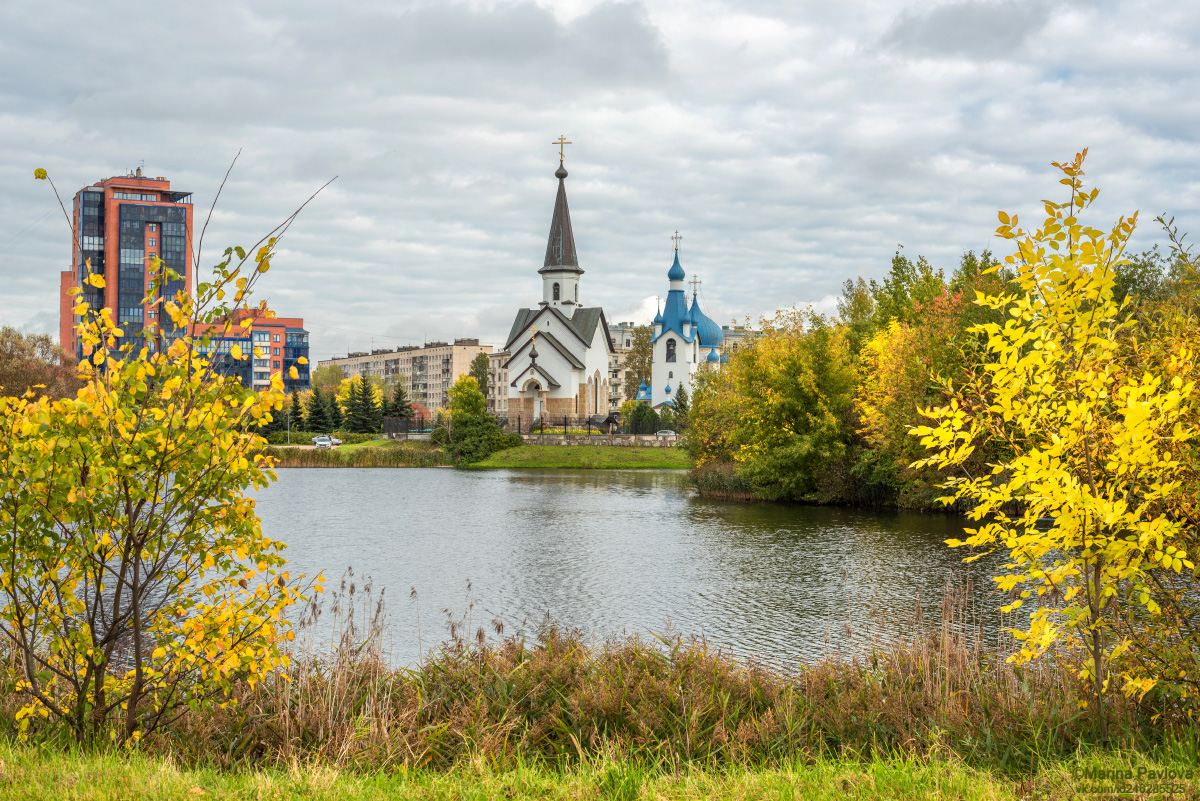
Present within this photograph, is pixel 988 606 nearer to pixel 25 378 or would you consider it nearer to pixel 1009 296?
pixel 1009 296

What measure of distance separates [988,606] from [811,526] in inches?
477

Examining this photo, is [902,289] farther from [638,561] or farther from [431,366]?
[431,366]

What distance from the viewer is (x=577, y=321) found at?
8156 cm

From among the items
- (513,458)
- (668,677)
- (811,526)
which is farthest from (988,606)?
(513,458)

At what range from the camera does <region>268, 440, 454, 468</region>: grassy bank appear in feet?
198

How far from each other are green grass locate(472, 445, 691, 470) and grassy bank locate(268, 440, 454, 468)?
165 inches

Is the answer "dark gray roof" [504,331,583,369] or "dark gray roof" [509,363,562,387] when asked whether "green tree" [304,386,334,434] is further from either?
"dark gray roof" [504,331,583,369]

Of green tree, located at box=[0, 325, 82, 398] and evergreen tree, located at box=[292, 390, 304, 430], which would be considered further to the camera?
evergreen tree, located at box=[292, 390, 304, 430]

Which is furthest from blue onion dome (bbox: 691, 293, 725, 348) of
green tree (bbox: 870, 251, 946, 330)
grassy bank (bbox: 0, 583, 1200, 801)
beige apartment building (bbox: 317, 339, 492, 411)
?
grassy bank (bbox: 0, 583, 1200, 801)

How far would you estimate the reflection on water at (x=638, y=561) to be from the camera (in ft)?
44.9

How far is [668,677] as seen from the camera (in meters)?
7.37

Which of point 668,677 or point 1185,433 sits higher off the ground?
point 1185,433

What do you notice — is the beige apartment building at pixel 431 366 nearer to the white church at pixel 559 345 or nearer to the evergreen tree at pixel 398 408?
the evergreen tree at pixel 398 408

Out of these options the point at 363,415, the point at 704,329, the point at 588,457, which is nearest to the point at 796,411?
the point at 588,457
